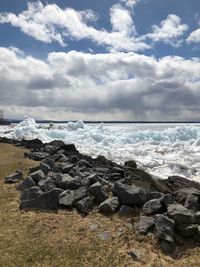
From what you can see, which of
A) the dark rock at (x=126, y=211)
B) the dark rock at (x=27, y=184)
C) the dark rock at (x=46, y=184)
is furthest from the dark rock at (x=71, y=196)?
the dark rock at (x=27, y=184)

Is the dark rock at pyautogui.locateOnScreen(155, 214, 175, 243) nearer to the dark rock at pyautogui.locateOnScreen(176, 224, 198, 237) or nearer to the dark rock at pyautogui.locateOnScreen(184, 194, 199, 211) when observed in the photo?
the dark rock at pyautogui.locateOnScreen(176, 224, 198, 237)

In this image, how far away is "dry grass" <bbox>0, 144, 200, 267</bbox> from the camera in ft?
28.1

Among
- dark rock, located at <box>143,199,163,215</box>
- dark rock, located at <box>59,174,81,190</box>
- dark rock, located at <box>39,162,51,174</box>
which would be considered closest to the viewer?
dark rock, located at <box>143,199,163,215</box>

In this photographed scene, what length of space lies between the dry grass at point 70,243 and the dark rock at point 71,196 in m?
0.34

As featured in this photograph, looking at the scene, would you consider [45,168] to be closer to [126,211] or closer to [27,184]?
[27,184]

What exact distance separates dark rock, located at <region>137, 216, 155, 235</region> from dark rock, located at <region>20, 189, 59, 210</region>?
2.79m

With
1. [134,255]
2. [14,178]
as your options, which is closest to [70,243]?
[134,255]

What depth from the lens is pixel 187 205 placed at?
10938 millimetres

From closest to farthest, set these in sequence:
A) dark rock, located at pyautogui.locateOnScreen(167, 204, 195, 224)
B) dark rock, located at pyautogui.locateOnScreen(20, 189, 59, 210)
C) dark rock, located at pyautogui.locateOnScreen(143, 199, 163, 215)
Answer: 1. dark rock, located at pyautogui.locateOnScreen(167, 204, 195, 224)
2. dark rock, located at pyautogui.locateOnScreen(143, 199, 163, 215)
3. dark rock, located at pyautogui.locateOnScreen(20, 189, 59, 210)

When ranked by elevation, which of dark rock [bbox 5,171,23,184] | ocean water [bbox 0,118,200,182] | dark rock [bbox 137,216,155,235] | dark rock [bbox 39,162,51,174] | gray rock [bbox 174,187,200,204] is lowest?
ocean water [bbox 0,118,200,182]

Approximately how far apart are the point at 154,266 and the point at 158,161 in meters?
19.4

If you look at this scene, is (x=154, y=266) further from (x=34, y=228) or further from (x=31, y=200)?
(x=31, y=200)

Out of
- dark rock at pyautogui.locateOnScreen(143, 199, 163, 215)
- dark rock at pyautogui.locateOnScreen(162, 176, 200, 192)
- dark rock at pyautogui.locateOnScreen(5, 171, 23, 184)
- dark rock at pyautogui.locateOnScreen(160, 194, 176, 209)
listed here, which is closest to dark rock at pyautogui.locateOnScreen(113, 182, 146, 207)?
dark rock at pyautogui.locateOnScreen(143, 199, 163, 215)

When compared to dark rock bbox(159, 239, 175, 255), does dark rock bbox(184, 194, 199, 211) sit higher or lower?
higher
